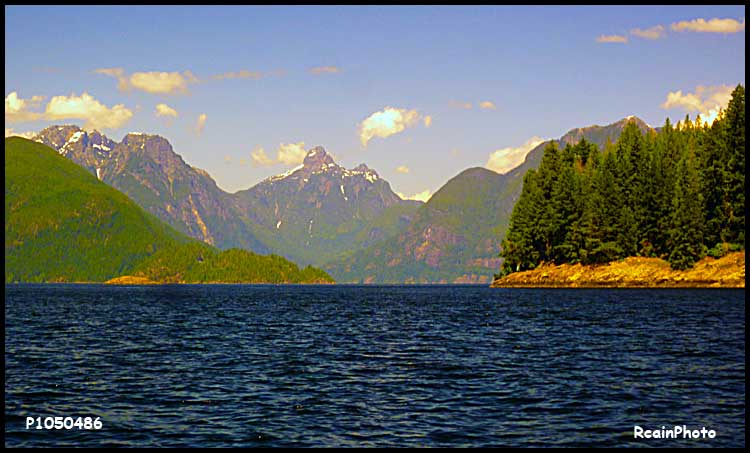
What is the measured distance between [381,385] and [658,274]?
149m

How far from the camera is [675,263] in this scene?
169m

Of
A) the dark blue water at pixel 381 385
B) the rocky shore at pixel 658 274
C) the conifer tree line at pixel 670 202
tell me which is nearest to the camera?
the dark blue water at pixel 381 385

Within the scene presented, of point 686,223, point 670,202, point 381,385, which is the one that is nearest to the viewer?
point 381,385

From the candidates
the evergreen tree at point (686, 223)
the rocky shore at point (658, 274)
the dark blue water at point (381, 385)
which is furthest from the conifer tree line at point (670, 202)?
the dark blue water at point (381, 385)

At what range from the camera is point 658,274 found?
177m

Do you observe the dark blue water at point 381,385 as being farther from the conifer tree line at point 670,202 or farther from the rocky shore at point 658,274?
the conifer tree line at point 670,202

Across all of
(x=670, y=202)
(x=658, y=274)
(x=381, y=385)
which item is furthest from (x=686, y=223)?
(x=381, y=385)

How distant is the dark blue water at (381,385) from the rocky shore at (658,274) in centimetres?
9241

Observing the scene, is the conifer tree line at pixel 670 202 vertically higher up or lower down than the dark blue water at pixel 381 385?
higher up

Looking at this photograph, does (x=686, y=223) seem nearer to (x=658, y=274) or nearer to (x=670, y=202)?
(x=670, y=202)

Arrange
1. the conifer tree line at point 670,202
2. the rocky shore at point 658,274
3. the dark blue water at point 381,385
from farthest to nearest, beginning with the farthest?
1. the conifer tree line at point 670,202
2. the rocky shore at point 658,274
3. the dark blue water at point 381,385

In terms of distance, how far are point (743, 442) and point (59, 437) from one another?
2609 centimetres

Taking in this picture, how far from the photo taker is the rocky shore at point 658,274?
160m

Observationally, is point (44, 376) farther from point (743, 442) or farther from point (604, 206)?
point (604, 206)
